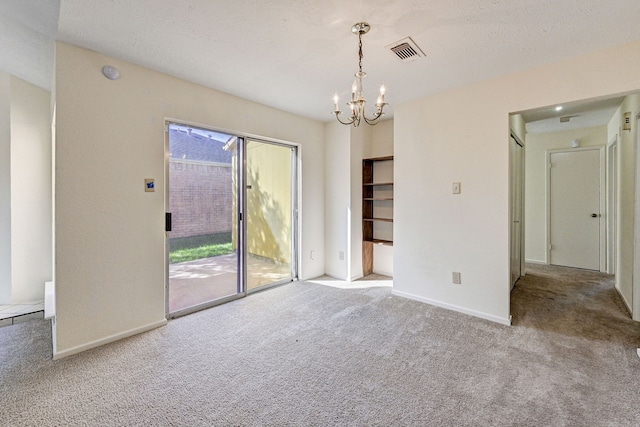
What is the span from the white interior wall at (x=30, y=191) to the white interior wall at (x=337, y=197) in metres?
3.60

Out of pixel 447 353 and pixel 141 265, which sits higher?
pixel 141 265

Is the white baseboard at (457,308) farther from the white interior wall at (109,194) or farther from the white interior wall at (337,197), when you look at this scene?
the white interior wall at (109,194)

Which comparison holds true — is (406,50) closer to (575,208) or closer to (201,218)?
(201,218)

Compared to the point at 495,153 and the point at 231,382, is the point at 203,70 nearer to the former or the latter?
the point at 231,382

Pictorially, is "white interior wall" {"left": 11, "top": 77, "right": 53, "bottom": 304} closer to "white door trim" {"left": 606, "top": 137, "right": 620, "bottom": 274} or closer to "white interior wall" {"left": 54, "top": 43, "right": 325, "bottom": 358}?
"white interior wall" {"left": 54, "top": 43, "right": 325, "bottom": 358}

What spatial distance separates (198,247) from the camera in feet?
10.7

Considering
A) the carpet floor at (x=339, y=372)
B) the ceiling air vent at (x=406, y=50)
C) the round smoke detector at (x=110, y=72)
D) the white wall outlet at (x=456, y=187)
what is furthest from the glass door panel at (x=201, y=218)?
the white wall outlet at (x=456, y=187)

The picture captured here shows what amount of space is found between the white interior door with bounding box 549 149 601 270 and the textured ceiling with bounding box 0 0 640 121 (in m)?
3.26

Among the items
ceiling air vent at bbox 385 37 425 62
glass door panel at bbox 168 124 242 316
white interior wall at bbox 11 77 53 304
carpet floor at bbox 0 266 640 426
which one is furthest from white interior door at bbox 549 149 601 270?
white interior wall at bbox 11 77 53 304

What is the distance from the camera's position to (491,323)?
2789 millimetres

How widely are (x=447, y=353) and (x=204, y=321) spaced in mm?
2262

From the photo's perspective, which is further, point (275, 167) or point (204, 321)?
point (275, 167)

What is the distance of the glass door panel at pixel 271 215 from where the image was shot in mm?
3896

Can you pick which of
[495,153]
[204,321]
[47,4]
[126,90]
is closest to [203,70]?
[126,90]
